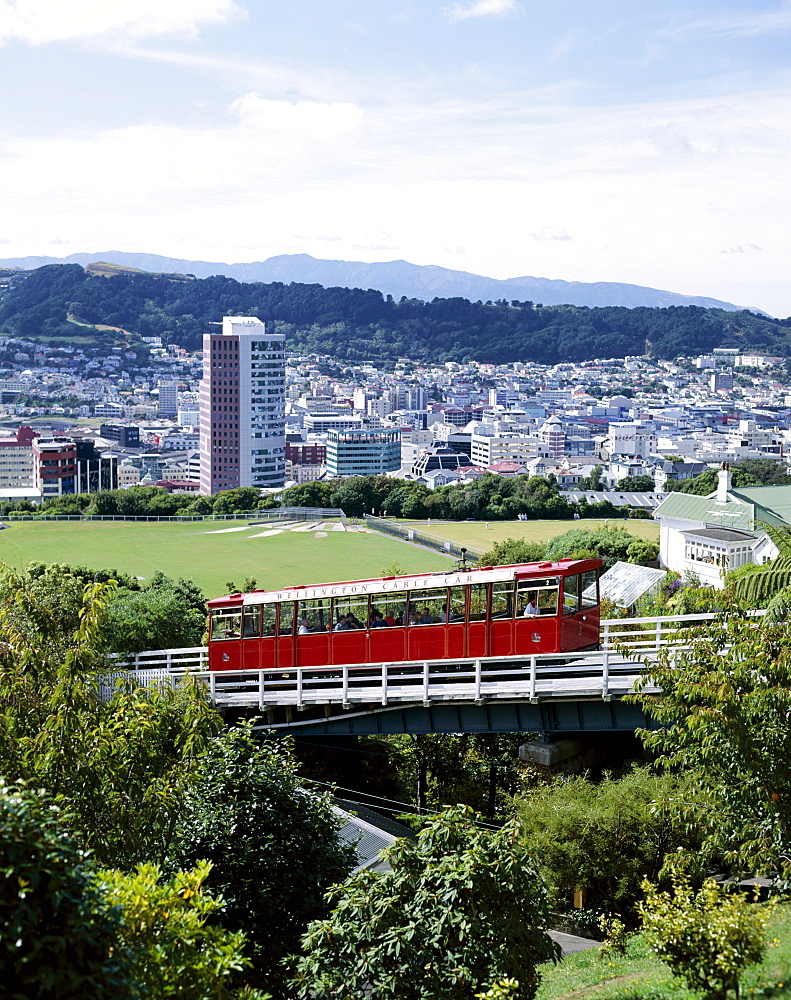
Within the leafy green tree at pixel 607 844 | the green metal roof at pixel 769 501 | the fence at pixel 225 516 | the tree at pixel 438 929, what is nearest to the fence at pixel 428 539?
the fence at pixel 225 516

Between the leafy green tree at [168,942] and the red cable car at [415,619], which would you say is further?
the red cable car at [415,619]

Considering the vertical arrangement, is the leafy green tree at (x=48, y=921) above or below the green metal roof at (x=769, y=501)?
above

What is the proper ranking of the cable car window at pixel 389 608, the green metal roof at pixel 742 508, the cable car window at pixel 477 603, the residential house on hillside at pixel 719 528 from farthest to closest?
the green metal roof at pixel 742 508 → the residential house on hillside at pixel 719 528 → the cable car window at pixel 389 608 → the cable car window at pixel 477 603

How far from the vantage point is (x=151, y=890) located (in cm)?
907

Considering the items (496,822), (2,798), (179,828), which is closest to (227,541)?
(496,822)

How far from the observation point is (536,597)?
20.3m

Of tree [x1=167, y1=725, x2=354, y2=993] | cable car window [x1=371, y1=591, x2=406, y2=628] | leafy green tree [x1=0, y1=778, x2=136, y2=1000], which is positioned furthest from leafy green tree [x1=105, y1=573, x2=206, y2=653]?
leafy green tree [x1=0, y1=778, x2=136, y2=1000]

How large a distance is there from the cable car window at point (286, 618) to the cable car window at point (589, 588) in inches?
233

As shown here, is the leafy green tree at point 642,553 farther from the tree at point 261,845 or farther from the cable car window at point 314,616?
the tree at point 261,845

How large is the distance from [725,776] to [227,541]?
69.8m

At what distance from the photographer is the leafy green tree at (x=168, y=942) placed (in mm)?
8445

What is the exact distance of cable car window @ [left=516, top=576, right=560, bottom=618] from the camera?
794 inches

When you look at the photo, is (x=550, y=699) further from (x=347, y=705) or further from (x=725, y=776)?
(x=725, y=776)

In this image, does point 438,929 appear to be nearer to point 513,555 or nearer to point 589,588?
point 589,588
